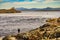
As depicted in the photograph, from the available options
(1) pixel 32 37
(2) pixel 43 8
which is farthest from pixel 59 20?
(1) pixel 32 37

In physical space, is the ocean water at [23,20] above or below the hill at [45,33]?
above

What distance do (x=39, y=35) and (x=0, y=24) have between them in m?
0.98

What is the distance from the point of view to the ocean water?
425cm

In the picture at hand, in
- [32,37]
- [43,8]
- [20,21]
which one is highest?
[43,8]

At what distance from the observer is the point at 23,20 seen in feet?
14.1

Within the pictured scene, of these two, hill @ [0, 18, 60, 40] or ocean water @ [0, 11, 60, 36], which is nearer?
hill @ [0, 18, 60, 40]

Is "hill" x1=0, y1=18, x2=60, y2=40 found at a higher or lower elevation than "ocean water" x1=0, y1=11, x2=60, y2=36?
lower

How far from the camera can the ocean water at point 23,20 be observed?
14.0ft

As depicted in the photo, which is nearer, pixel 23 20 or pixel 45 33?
pixel 45 33

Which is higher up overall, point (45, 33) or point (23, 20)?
point (23, 20)

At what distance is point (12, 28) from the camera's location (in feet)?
14.0

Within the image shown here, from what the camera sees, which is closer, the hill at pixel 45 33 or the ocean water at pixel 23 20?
the hill at pixel 45 33

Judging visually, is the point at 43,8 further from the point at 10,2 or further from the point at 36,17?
the point at 10,2

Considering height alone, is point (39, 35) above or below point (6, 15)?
below
